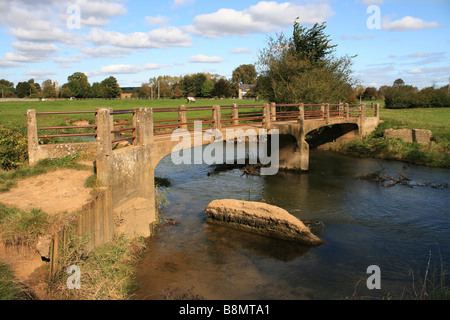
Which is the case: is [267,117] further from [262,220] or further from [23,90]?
[23,90]

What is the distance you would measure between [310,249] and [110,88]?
106 m

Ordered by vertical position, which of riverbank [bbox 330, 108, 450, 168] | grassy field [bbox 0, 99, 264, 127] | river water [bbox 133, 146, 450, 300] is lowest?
river water [bbox 133, 146, 450, 300]

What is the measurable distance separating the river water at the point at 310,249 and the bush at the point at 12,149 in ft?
15.1

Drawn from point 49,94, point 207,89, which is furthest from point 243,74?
point 49,94

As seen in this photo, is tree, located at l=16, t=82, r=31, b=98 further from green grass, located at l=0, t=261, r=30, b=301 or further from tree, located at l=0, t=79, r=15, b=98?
green grass, located at l=0, t=261, r=30, b=301

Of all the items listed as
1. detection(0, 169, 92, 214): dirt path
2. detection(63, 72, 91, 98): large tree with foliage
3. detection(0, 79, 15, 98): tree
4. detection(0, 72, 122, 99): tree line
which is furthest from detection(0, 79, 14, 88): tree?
detection(0, 169, 92, 214): dirt path

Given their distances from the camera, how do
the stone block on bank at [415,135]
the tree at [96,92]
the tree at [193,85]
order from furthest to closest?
the tree at [193,85]
the tree at [96,92]
the stone block on bank at [415,135]

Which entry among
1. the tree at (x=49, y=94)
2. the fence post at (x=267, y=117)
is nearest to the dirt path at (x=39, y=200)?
the fence post at (x=267, y=117)

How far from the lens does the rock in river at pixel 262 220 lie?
9.52 meters

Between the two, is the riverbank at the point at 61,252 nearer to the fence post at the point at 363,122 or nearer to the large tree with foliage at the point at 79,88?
the fence post at the point at 363,122

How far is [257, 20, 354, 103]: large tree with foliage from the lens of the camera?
2830 centimetres

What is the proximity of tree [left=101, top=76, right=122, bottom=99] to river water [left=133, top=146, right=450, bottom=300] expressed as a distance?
9727 centimetres

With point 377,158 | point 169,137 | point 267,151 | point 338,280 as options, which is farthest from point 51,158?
point 377,158

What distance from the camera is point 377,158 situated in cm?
2381
